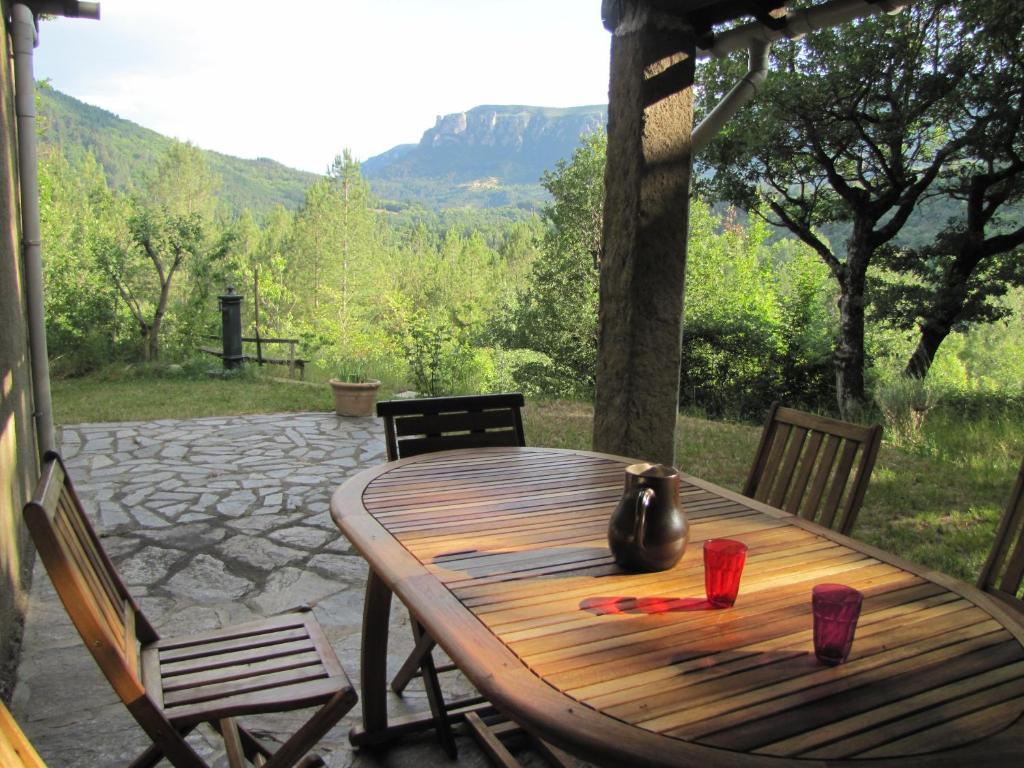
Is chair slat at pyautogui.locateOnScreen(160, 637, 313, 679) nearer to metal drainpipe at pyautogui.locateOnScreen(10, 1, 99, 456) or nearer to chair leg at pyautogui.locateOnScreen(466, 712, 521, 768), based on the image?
chair leg at pyautogui.locateOnScreen(466, 712, 521, 768)

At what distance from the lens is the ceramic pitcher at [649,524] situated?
4.46 ft

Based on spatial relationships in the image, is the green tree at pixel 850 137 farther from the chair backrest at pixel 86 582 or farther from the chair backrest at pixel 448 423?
the chair backrest at pixel 86 582

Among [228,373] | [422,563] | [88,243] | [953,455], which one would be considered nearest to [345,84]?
[88,243]

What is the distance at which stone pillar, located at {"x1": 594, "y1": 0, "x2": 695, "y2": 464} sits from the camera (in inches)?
121

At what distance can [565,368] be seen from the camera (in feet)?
42.6

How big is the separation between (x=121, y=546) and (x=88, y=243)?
28.7 ft

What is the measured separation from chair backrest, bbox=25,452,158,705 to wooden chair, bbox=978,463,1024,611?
68.0 inches

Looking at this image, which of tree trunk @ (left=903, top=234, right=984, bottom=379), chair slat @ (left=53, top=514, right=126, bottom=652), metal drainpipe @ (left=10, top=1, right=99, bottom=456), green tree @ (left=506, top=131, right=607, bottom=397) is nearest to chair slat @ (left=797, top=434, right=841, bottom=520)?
chair slat @ (left=53, top=514, right=126, bottom=652)

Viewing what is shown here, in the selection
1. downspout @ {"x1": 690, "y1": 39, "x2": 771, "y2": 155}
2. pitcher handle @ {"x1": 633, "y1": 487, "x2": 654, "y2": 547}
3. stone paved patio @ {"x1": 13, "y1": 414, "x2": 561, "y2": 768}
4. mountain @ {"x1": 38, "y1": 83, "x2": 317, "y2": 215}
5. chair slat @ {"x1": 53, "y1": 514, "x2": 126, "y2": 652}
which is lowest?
stone paved patio @ {"x1": 13, "y1": 414, "x2": 561, "y2": 768}

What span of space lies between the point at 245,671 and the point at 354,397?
17.7ft

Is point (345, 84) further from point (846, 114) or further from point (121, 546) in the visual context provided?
point (121, 546)

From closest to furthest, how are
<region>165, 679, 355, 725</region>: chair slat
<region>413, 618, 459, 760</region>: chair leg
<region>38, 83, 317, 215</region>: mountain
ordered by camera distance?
<region>165, 679, 355, 725</region>: chair slat < <region>413, 618, 459, 760</region>: chair leg < <region>38, 83, 317, 215</region>: mountain

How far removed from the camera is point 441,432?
2.52 meters

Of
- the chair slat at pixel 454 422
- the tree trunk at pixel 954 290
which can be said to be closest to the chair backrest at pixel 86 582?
the chair slat at pixel 454 422
